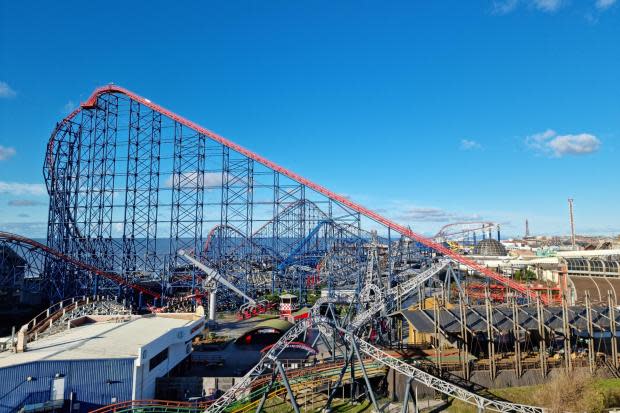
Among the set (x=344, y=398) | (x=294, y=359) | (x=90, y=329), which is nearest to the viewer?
(x=344, y=398)

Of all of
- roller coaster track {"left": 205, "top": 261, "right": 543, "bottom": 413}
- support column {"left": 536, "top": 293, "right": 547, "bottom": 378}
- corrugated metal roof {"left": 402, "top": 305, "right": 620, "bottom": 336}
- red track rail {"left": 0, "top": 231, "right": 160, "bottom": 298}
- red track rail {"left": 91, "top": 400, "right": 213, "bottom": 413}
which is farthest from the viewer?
red track rail {"left": 0, "top": 231, "right": 160, "bottom": 298}

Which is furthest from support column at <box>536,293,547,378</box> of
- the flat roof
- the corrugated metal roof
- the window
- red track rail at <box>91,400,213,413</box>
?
the flat roof

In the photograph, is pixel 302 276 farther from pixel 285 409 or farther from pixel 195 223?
pixel 285 409

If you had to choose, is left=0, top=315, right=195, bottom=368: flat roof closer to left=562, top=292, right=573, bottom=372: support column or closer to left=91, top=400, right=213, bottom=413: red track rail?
left=91, top=400, right=213, bottom=413: red track rail

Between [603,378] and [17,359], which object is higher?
[17,359]

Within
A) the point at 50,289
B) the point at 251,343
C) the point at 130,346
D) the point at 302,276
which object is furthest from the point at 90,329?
the point at 302,276

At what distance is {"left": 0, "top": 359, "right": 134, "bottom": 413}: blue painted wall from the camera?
13086 millimetres

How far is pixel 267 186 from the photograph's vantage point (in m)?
32.1

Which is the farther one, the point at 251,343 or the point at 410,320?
the point at 251,343

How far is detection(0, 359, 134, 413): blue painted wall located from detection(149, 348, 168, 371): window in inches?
50.0

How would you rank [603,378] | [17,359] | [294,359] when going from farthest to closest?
[294,359], [603,378], [17,359]

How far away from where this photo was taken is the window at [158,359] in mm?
15483

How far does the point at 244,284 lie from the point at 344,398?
19497mm

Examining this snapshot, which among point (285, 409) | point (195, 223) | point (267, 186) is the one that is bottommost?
point (285, 409)
